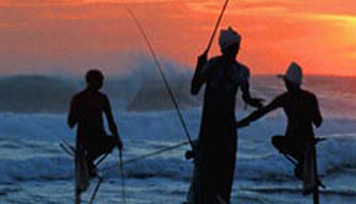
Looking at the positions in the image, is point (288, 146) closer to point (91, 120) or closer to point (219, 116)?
point (219, 116)

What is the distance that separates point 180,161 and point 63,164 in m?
2.68

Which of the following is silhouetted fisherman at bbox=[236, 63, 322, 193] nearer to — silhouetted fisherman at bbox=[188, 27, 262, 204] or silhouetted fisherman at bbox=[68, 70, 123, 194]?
silhouetted fisherman at bbox=[188, 27, 262, 204]

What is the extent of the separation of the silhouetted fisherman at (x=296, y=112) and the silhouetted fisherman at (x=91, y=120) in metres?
1.26

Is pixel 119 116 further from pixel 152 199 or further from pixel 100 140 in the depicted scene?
pixel 100 140

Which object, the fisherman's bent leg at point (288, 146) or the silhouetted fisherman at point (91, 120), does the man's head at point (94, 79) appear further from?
the fisherman's bent leg at point (288, 146)

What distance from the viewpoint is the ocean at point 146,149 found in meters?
16.0

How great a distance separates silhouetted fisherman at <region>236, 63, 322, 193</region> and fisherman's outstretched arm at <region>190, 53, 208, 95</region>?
496mm

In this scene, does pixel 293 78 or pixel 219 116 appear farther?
pixel 219 116

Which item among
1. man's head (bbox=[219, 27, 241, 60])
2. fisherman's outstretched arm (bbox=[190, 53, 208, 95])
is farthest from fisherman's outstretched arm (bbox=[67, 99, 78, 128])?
man's head (bbox=[219, 27, 241, 60])

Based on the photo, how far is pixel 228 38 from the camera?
7707 mm

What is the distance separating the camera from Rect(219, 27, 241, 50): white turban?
769 centimetres

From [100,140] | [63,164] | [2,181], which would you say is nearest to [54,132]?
[63,164]

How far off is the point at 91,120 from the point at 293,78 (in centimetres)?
188

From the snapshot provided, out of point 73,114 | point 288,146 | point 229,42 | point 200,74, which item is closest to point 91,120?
point 73,114
